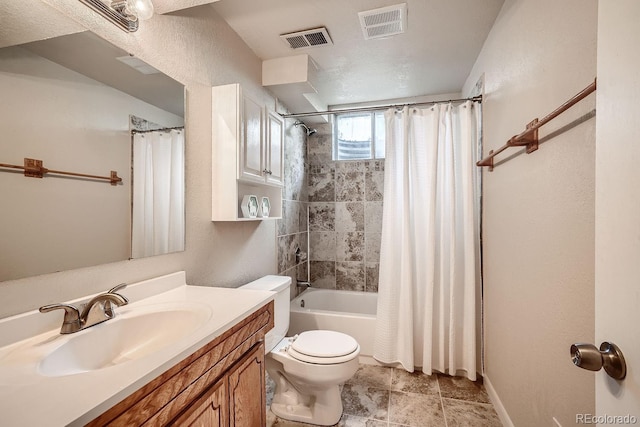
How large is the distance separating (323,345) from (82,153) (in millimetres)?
1509

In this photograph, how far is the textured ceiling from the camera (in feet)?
5.49

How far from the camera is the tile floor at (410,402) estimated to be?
167cm

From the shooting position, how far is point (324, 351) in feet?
5.27

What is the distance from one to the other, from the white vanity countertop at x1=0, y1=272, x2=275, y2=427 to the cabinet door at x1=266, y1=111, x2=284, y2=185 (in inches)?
45.6

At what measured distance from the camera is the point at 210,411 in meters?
0.88

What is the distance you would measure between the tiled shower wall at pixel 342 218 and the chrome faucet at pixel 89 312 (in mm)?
2355

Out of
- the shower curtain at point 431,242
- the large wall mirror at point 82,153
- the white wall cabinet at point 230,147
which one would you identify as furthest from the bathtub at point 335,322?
the large wall mirror at point 82,153

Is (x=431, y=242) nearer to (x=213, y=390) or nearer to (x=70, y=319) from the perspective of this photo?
(x=213, y=390)

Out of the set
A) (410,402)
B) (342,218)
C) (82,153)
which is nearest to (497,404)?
(410,402)

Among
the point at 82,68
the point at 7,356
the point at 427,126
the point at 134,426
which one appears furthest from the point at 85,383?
the point at 427,126

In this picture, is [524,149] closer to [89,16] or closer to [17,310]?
[89,16]

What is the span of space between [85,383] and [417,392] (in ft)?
6.59

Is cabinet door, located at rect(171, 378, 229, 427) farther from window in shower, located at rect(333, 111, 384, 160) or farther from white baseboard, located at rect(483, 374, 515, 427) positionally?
window in shower, located at rect(333, 111, 384, 160)
